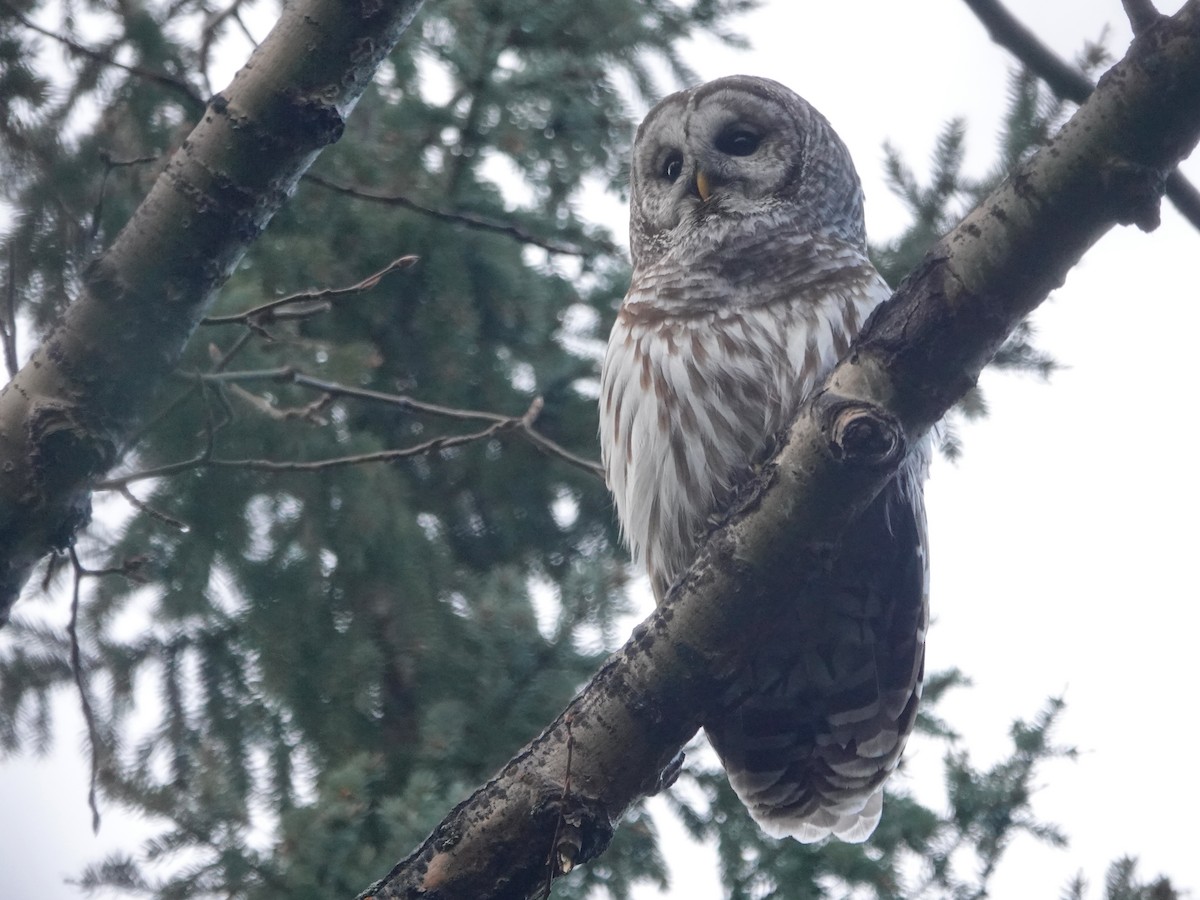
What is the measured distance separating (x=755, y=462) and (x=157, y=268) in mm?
1437

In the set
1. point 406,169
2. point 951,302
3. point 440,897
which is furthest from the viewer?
point 406,169

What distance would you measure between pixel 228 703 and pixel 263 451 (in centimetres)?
98

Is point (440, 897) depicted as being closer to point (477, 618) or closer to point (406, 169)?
point (477, 618)

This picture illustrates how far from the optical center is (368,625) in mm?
4789

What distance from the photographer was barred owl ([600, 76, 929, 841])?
338 centimetres

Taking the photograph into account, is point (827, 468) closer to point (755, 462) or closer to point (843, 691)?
point (755, 462)

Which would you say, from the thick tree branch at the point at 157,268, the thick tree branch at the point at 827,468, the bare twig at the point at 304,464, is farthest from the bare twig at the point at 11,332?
the thick tree branch at the point at 827,468

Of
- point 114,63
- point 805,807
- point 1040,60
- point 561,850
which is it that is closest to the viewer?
point 1040,60

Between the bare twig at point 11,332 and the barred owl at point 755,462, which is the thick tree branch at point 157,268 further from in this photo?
the barred owl at point 755,462

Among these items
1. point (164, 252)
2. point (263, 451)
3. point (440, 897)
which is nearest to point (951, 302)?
point (440, 897)

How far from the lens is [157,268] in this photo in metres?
2.70

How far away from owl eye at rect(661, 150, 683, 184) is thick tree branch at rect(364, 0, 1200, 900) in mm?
2285

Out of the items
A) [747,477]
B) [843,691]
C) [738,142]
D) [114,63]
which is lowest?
[843,691]

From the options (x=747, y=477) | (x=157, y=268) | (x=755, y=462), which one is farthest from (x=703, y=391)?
(x=157, y=268)
